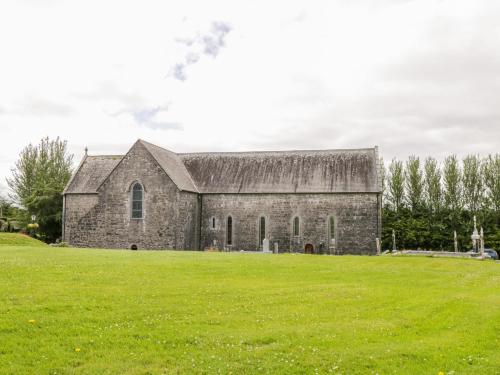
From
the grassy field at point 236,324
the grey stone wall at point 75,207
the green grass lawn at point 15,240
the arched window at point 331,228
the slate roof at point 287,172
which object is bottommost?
the grassy field at point 236,324

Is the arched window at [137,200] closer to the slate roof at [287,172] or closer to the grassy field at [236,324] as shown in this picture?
the slate roof at [287,172]

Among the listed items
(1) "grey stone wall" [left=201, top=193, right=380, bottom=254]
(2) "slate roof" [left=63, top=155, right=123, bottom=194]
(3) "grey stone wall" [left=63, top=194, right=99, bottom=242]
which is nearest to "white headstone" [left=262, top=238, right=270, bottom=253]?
(1) "grey stone wall" [left=201, top=193, right=380, bottom=254]

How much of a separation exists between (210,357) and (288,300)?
612 cm

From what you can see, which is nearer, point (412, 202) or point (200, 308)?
point (200, 308)

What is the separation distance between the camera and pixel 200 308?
44.2 feet

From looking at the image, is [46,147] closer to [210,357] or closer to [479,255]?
[479,255]

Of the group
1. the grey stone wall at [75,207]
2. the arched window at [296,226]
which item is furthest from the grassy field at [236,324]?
the grey stone wall at [75,207]

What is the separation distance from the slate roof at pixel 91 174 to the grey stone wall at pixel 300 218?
34.8ft

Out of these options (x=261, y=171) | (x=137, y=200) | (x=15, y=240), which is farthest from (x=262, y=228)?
(x=15, y=240)

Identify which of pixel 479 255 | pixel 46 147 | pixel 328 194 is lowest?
pixel 479 255

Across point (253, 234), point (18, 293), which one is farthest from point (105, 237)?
point (18, 293)

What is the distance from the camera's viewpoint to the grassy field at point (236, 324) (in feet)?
30.1

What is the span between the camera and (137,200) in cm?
4344

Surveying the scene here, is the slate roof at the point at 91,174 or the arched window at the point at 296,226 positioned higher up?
the slate roof at the point at 91,174
